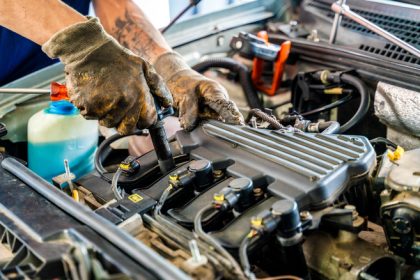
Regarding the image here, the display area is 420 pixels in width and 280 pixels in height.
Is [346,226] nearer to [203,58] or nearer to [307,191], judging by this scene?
[307,191]

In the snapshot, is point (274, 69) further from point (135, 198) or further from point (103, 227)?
point (103, 227)

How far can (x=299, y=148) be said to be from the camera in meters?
1.35

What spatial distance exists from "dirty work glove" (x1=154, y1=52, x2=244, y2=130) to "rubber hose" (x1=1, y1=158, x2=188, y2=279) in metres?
0.48

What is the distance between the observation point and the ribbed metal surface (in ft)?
A: 4.13

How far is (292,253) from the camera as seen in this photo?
44.6 inches

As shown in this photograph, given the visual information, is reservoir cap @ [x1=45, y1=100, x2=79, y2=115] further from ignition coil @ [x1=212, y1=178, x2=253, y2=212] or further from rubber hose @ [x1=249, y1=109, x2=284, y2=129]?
ignition coil @ [x1=212, y1=178, x2=253, y2=212]

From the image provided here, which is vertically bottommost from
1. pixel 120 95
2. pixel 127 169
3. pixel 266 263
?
pixel 266 263

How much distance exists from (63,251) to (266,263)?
480 millimetres

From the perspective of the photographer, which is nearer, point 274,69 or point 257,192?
point 257,192

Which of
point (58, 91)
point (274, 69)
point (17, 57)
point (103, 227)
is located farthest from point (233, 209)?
point (17, 57)

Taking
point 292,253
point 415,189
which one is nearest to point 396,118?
point 415,189

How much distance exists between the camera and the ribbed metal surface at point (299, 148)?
126cm

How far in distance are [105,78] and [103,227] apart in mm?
496

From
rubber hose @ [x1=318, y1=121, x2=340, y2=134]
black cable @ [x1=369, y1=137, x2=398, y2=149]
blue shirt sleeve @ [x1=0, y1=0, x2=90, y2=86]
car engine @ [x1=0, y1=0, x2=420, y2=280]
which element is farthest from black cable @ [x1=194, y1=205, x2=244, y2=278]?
blue shirt sleeve @ [x1=0, y1=0, x2=90, y2=86]
